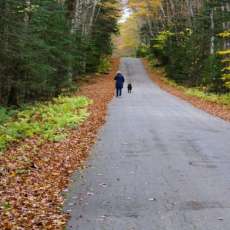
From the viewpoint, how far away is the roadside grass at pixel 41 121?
53.7 feet

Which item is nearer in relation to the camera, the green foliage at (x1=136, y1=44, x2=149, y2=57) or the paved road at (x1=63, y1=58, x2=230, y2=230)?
the paved road at (x1=63, y1=58, x2=230, y2=230)

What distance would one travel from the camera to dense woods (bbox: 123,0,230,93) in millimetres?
36006

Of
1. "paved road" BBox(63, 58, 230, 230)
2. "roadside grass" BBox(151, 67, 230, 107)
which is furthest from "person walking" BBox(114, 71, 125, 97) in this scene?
"paved road" BBox(63, 58, 230, 230)

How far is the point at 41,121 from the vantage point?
2031 centimetres

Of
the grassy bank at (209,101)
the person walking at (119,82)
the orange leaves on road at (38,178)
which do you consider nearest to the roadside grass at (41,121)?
the orange leaves on road at (38,178)

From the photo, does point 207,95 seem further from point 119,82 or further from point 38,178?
point 38,178

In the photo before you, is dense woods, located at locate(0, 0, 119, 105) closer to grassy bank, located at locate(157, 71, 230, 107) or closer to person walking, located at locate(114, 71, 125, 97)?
person walking, located at locate(114, 71, 125, 97)

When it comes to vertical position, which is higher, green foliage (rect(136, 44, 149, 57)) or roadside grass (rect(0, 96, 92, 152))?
green foliage (rect(136, 44, 149, 57))

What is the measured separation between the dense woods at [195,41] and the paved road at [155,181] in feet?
44.2

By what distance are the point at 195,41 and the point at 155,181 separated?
35521 millimetres

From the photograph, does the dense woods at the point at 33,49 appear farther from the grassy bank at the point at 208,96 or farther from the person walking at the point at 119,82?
the grassy bank at the point at 208,96

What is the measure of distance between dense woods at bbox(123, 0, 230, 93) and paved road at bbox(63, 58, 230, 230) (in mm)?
13476

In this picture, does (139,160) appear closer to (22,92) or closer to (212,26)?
(22,92)

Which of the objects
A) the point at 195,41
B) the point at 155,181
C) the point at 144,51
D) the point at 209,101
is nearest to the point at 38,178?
the point at 155,181
